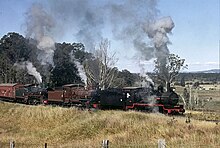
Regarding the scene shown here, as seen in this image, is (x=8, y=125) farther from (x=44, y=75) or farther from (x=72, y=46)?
(x=72, y=46)

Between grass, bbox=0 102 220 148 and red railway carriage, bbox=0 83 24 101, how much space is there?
11.1 metres

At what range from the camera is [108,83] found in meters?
71.0

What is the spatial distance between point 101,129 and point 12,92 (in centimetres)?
2934

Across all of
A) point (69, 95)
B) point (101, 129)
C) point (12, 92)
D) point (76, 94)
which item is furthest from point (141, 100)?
point (12, 92)

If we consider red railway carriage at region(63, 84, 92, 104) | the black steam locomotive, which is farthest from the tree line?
the black steam locomotive

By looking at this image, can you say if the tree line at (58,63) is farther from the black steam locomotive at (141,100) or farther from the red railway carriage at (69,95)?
the black steam locomotive at (141,100)

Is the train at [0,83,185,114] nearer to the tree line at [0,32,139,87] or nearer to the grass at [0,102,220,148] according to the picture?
the grass at [0,102,220,148]

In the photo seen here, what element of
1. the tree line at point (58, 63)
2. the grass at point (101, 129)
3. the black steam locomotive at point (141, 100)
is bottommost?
the grass at point (101, 129)

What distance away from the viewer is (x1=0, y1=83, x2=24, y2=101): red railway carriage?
50969 millimetres

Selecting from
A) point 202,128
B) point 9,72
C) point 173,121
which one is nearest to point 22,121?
point 173,121

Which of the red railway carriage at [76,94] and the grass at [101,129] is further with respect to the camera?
the red railway carriage at [76,94]

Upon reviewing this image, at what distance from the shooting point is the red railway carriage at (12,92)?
50969 mm

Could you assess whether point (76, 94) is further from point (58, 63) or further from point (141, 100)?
point (58, 63)

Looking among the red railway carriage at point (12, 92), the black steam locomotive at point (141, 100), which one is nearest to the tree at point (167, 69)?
the black steam locomotive at point (141, 100)
